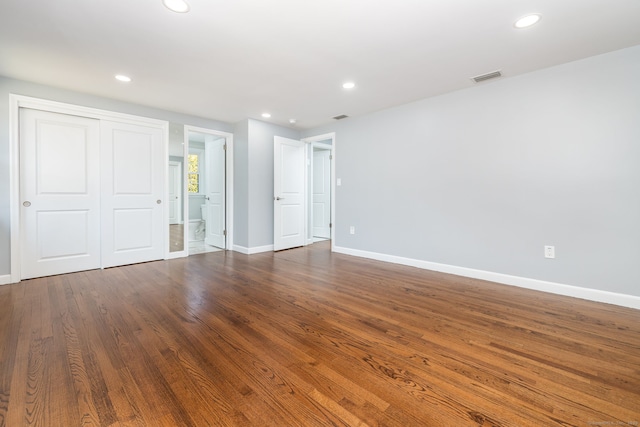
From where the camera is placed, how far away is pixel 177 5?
192cm

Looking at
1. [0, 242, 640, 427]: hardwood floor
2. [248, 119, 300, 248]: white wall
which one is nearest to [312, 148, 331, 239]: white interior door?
[248, 119, 300, 248]: white wall

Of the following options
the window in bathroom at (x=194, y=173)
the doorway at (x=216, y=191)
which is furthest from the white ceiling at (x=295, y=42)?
the window in bathroom at (x=194, y=173)

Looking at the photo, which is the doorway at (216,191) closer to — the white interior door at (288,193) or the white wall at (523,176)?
the white interior door at (288,193)

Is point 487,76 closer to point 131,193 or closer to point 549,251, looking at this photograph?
point 549,251

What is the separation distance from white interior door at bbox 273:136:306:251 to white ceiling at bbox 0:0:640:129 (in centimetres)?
176

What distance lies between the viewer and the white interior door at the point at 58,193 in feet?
10.7

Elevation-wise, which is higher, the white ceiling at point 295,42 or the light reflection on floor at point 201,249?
the white ceiling at point 295,42

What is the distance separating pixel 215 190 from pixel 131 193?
1624 millimetres

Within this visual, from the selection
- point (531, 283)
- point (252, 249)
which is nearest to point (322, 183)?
point (252, 249)

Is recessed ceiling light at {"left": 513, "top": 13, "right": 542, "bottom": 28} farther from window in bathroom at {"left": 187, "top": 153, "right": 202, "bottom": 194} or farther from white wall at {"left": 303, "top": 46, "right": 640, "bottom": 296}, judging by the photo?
window in bathroom at {"left": 187, "top": 153, "right": 202, "bottom": 194}

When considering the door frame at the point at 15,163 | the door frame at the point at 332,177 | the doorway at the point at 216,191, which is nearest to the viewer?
the door frame at the point at 15,163

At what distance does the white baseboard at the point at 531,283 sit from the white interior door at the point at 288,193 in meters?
1.91

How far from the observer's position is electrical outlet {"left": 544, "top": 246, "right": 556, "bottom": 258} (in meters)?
2.86

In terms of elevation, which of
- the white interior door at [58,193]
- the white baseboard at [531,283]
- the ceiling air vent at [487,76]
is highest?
the ceiling air vent at [487,76]
